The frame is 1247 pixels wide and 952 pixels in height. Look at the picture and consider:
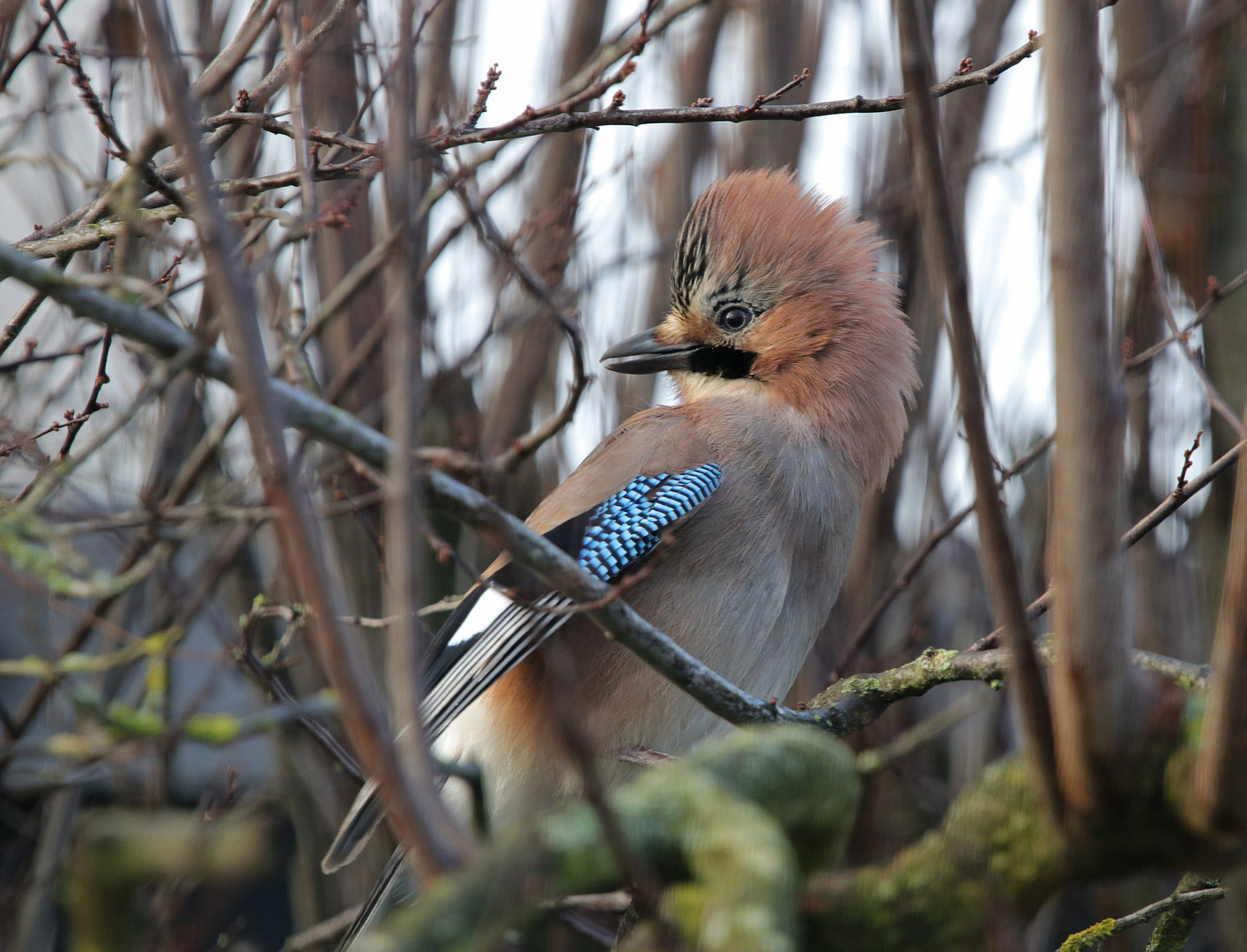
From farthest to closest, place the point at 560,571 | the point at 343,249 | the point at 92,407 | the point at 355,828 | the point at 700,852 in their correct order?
1. the point at 343,249
2. the point at 355,828
3. the point at 92,407
4. the point at 560,571
5. the point at 700,852

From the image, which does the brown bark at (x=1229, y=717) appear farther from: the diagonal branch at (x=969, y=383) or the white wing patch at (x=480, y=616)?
the white wing patch at (x=480, y=616)

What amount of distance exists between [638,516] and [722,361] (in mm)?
958

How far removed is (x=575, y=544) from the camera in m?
3.73

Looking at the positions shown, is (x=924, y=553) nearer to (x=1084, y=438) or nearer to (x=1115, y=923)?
(x=1115, y=923)

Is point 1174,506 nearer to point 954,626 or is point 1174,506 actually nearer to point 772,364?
point 772,364

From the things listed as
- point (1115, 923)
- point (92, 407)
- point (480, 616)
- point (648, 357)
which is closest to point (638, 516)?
point (480, 616)

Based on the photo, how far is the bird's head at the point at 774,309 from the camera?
4309mm

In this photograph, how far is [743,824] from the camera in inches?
57.4

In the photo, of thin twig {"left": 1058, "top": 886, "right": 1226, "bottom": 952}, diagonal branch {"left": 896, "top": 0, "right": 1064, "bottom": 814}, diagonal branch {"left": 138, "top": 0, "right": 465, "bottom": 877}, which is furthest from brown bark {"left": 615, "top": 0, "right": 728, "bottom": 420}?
diagonal branch {"left": 138, "top": 0, "right": 465, "bottom": 877}

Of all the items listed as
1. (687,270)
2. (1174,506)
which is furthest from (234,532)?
(1174,506)

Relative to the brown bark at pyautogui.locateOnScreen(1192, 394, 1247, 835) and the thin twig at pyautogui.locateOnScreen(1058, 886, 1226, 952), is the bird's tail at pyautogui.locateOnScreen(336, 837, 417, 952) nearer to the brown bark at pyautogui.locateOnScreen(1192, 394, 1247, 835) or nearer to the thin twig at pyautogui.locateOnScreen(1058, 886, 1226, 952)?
the thin twig at pyautogui.locateOnScreen(1058, 886, 1226, 952)

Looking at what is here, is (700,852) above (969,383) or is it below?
below

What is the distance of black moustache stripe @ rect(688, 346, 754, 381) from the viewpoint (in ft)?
14.4

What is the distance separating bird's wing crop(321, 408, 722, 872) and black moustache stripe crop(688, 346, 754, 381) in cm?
33
